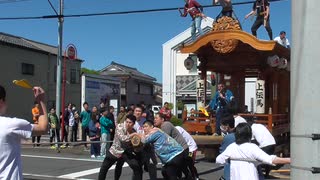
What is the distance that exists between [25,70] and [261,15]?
24.2 m

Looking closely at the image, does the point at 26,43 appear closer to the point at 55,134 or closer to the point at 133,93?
the point at 133,93

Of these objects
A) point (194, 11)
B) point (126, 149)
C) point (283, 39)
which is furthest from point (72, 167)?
point (283, 39)

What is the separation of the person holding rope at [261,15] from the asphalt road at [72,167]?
14.8 feet

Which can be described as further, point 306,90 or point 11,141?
point 11,141

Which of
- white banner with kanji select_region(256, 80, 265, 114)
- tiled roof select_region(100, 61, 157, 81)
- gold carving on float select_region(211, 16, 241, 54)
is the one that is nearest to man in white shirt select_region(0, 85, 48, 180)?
gold carving on float select_region(211, 16, 241, 54)

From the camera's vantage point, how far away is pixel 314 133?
127 inches

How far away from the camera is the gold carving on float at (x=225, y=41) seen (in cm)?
1493

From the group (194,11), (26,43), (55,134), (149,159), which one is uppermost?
(26,43)

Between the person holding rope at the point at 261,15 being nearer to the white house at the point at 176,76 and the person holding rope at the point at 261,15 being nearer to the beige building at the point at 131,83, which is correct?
the white house at the point at 176,76

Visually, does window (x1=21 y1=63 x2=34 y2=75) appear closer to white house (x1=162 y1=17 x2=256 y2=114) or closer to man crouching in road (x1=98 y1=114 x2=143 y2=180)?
white house (x1=162 y1=17 x2=256 y2=114)

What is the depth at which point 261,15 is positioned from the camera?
15781 millimetres

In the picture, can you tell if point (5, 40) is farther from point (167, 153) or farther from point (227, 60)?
point (167, 153)

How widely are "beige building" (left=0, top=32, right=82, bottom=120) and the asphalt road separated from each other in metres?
18.0

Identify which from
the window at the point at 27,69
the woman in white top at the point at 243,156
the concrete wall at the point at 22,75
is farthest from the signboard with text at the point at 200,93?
the window at the point at 27,69
